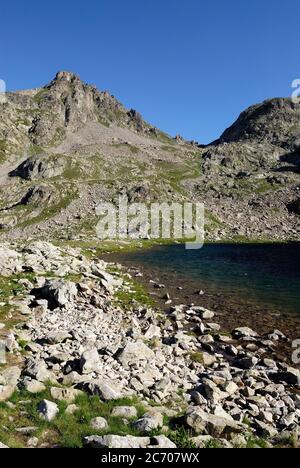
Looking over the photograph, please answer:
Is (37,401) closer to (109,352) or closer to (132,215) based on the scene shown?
(109,352)

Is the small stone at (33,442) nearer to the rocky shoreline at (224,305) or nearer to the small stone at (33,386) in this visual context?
the small stone at (33,386)

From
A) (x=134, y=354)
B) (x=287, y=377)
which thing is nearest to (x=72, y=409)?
(x=134, y=354)

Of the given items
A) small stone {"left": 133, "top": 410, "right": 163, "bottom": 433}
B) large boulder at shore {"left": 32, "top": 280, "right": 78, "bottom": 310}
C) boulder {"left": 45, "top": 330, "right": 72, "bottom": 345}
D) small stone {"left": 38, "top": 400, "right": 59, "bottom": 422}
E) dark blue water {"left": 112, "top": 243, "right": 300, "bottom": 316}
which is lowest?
dark blue water {"left": 112, "top": 243, "right": 300, "bottom": 316}

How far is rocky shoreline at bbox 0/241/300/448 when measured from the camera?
1256cm

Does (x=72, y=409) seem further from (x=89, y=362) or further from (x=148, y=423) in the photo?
(x=89, y=362)

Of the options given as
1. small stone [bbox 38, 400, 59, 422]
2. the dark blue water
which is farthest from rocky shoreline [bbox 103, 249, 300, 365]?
small stone [bbox 38, 400, 59, 422]

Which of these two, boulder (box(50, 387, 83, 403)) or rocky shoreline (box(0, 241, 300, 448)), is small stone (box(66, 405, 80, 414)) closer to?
rocky shoreline (box(0, 241, 300, 448))

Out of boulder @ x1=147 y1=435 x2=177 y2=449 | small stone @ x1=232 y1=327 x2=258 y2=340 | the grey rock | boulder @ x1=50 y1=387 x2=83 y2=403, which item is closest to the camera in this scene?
boulder @ x1=147 y1=435 x2=177 y2=449

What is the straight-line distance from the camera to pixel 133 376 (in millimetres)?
16531

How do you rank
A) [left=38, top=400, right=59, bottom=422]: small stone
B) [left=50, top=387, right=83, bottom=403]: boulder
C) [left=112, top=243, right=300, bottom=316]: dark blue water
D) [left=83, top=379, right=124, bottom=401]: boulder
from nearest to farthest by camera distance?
[left=38, top=400, right=59, bottom=422]: small stone, [left=50, top=387, right=83, bottom=403]: boulder, [left=83, top=379, right=124, bottom=401]: boulder, [left=112, top=243, right=300, bottom=316]: dark blue water

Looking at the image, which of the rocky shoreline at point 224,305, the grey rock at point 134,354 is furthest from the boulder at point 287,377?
the grey rock at point 134,354

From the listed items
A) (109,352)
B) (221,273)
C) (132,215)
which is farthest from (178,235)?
(109,352)

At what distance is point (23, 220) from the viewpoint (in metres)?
135
